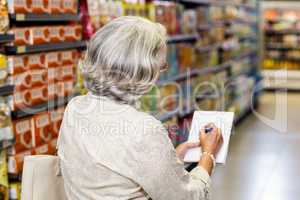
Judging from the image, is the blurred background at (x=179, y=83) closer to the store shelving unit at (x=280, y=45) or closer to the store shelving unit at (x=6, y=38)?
the store shelving unit at (x=6, y=38)

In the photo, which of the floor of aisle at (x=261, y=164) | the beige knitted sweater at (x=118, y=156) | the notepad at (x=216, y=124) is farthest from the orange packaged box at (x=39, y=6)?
the floor of aisle at (x=261, y=164)

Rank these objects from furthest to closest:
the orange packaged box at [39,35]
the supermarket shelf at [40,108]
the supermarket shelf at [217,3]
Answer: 1. the supermarket shelf at [217,3]
2. the orange packaged box at [39,35]
3. the supermarket shelf at [40,108]

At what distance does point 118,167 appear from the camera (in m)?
1.72

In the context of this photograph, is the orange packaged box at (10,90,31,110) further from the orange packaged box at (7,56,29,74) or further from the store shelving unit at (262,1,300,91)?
the store shelving unit at (262,1,300,91)

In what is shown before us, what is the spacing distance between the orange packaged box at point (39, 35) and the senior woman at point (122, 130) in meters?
1.64

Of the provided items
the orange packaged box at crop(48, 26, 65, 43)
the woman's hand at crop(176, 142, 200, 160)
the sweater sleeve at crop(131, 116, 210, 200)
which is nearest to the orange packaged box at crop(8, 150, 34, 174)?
the orange packaged box at crop(48, 26, 65, 43)

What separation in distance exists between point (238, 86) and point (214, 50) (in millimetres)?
1274

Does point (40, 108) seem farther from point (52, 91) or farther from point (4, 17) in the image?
point (4, 17)

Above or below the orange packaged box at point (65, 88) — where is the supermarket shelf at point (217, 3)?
above

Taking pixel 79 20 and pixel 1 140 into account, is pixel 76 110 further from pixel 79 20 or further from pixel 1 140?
pixel 79 20

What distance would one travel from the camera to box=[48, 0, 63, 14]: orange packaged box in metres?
3.53

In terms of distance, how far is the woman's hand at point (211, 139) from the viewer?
209cm

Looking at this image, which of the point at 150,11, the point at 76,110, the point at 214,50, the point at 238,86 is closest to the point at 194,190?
the point at 76,110

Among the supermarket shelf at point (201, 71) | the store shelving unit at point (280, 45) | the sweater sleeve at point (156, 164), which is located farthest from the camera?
the store shelving unit at point (280, 45)
